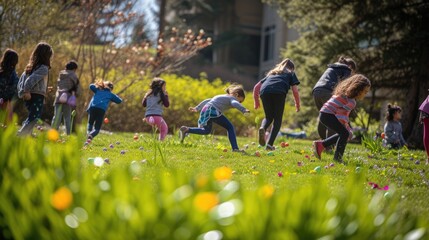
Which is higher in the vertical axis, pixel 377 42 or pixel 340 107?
pixel 377 42

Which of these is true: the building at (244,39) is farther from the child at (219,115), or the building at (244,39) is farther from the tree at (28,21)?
the child at (219,115)

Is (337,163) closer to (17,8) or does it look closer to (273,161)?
(273,161)

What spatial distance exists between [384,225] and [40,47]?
7.45 meters

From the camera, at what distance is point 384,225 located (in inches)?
106

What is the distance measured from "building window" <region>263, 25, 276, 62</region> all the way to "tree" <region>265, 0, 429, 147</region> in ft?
57.7

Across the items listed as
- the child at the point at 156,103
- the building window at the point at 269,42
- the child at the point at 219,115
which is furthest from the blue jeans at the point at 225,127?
the building window at the point at 269,42

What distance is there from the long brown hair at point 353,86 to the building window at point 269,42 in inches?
1033

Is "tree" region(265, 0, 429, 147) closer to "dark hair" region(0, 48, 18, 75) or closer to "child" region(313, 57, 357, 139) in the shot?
"child" region(313, 57, 357, 139)

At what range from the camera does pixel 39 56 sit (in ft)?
30.3

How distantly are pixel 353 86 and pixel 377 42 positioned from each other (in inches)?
356

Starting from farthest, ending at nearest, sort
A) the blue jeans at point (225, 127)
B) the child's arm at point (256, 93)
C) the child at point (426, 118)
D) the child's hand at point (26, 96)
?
1. the child's arm at point (256, 93)
2. the blue jeans at point (225, 127)
3. the child's hand at point (26, 96)
4. the child at point (426, 118)

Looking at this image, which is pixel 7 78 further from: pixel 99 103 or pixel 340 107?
pixel 340 107

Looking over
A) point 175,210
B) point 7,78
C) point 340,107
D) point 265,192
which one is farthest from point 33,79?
point 175,210

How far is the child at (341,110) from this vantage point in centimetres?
841
